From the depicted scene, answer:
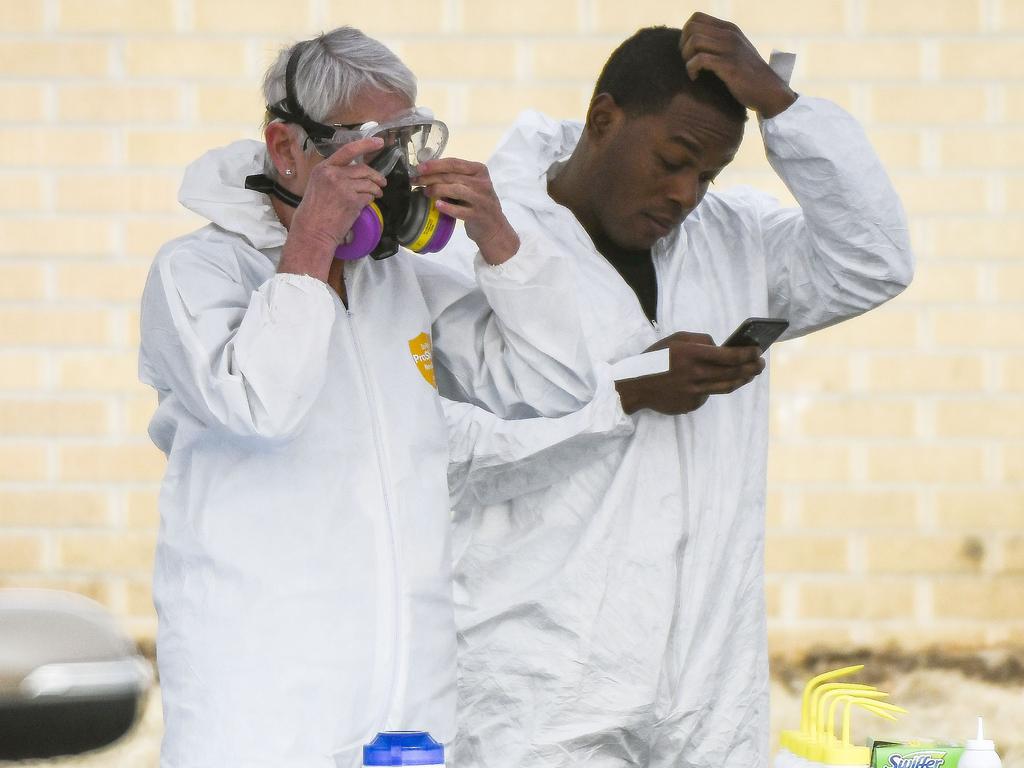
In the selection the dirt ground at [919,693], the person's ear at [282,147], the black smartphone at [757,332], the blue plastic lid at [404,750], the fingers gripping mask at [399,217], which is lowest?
the dirt ground at [919,693]

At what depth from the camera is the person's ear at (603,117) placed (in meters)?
2.04

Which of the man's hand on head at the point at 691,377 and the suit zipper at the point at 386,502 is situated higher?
the man's hand on head at the point at 691,377

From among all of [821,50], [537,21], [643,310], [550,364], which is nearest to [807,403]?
[821,50]

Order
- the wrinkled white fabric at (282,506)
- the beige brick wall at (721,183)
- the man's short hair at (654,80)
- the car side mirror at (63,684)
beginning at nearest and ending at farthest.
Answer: the car side mirror at (63,684) < the wrinkled white fabric at (282,506) < the man's short hair at (654,80) < the beige brick wall at (721,183)

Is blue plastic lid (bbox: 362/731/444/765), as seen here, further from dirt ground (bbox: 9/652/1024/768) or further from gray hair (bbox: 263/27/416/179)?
dirt ground (bbox: 9/652/1024/768)

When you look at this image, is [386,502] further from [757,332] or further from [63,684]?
[757,332]

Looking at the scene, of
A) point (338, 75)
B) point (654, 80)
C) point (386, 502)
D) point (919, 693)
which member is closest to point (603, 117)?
point (654, 80)

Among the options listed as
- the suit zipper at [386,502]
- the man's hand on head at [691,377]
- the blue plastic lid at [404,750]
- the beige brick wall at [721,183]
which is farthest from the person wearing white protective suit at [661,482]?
the beige brick wall at [721,183]

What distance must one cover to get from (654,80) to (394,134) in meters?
0.48

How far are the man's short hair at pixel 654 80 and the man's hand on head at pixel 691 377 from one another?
30cm

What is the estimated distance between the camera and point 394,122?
1.64 metres

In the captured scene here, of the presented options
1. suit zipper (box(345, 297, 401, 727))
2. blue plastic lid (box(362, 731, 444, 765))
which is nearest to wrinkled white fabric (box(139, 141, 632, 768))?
suit zipper (box(345, 297, 401, 727))

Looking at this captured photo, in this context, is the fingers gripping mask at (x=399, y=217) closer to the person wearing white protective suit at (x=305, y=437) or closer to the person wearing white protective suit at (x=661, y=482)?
the person wearing white protective suit at (x=305, y=437)

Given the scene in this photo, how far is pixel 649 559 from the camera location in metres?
1.93
